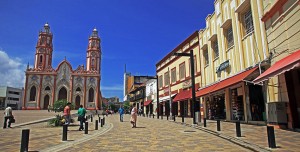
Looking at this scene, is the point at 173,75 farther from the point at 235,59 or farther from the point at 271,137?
the point at 271,137

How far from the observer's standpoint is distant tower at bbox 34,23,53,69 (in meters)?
73.1

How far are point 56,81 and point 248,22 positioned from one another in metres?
67.6

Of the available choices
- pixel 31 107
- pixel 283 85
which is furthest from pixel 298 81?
pixel 31 107

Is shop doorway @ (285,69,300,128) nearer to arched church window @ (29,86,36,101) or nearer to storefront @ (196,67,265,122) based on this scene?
storefront @ (196,67,265,122)

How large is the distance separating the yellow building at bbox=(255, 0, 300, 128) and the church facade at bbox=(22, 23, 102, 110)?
6547 centimetres

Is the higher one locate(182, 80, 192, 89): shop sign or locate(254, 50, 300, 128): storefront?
locate(182, 80, 192, 89): shop sign

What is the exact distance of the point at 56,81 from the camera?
72125 millimetres

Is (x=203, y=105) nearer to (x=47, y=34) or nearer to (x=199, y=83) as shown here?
(x=199, y=83)

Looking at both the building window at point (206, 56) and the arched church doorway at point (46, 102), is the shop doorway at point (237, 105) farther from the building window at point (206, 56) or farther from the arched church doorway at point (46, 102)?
the arched church doorway at point (46, 102)

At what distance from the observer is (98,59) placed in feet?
258

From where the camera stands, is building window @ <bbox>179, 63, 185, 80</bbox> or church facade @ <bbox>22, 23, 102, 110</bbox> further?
church facade @ <bbox>22, 23, 102, 110</bbox>

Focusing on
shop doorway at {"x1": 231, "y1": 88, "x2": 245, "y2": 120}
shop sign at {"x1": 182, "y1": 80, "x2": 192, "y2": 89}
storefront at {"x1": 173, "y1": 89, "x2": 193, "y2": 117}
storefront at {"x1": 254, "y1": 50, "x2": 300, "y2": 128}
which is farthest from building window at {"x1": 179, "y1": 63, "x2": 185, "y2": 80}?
storefront at {"x1": 254, "y1": 50, "x2": 300, "y2": 128}

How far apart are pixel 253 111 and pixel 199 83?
33.4 ft

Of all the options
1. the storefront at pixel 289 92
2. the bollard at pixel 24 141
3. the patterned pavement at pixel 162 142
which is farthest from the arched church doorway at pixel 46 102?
the storefront at pixel 289 92
